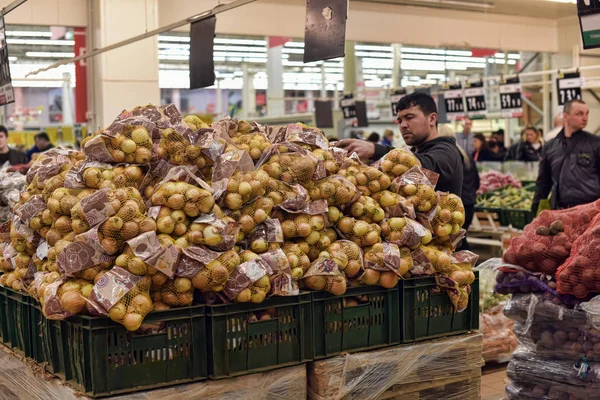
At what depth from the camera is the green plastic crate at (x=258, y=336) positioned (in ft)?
8.98

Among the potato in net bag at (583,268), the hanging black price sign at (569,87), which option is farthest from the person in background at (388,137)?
the potato in net bag at (583,268)

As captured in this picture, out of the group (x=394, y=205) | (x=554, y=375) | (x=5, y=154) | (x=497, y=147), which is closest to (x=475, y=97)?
(x=497, y=147)

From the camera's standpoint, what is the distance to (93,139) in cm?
288

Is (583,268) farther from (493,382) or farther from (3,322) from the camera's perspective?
(3,322)

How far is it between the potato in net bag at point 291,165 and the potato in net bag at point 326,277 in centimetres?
35

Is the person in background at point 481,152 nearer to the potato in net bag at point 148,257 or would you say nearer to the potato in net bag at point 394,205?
the potato in net bag at point 394,205

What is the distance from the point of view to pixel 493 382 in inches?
211

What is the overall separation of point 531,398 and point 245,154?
1916 millimetres

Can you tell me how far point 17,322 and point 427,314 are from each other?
166cm

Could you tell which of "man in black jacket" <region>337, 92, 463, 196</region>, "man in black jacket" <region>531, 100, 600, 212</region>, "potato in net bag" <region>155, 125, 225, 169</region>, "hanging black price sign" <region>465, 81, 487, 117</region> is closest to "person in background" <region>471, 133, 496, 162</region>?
"hanging black price sign" <region>465, 81, 487, 117</region>

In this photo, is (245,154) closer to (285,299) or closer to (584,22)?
(285,299)

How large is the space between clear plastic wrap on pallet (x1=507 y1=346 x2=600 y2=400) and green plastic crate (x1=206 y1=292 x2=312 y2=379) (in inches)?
54.9

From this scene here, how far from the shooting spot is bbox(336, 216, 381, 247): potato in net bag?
3.07 meters

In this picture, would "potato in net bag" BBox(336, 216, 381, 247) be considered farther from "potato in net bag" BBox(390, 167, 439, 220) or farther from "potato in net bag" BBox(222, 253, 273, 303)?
"potato in net bag" BBox(222, 253, 273, 303)
